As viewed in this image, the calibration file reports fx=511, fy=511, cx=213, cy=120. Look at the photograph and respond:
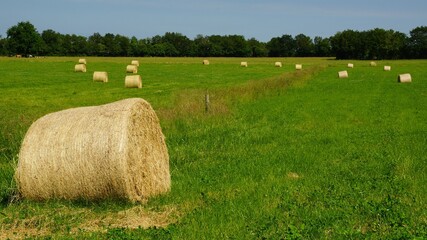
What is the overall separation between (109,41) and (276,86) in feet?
509

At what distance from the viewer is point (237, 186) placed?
411 inches

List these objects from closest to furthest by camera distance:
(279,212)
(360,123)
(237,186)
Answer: (279,212) < (237,186) < (360,123)

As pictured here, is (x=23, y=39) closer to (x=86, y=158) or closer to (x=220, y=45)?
(x=220, y=45)

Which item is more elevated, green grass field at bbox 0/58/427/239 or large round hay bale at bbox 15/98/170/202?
→ large round hay bale at bbox 15/98/170/202

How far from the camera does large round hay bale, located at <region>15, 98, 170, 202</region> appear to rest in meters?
8.98

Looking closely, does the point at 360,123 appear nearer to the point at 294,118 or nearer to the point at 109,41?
the point at 294,118

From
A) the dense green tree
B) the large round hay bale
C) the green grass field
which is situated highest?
the dense green tree

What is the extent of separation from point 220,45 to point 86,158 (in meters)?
177

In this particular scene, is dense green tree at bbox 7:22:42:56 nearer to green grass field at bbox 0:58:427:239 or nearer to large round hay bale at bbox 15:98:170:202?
green grass field at bbox 0:58:427:239

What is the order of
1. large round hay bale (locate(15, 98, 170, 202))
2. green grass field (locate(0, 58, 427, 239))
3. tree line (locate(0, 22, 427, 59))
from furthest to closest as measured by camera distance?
tree line (locate(0, 22, 427, 59)) < large round hay bale (locate(15, 98, 170, 202)) < green grass field (locate(0, 58, 427, 239))

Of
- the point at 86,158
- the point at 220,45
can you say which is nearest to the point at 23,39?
the point at 220,45

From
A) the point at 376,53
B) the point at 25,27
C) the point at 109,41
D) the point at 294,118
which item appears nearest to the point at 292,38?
the point at 376,53

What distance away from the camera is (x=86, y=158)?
9.00 metres

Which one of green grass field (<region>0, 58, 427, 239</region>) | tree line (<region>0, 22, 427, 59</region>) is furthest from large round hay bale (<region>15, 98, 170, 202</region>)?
tree line (<region>0, 22, 427, 59</region>)
